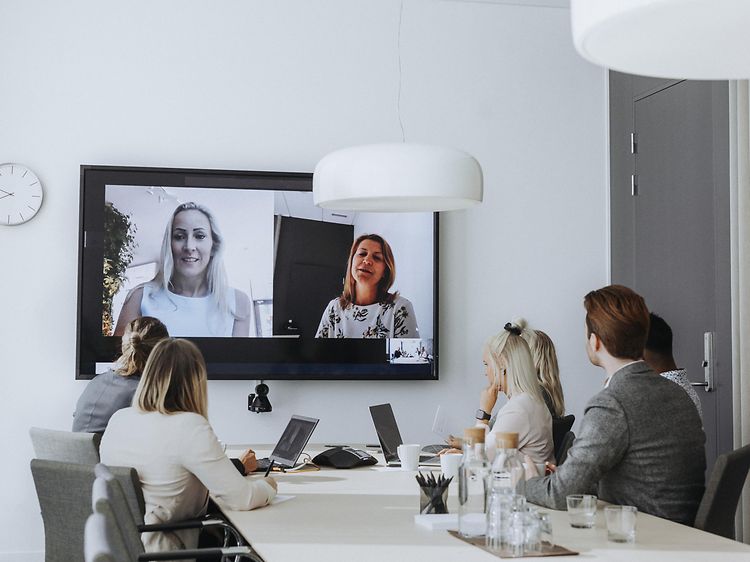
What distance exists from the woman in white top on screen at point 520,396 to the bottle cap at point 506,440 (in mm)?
1268

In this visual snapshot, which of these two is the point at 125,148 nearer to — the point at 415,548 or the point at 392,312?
the point at 392,312

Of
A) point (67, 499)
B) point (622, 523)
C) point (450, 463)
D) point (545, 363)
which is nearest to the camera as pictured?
point (622, 523)

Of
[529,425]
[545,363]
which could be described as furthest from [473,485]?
[545,363]

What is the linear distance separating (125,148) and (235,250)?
825 millimetres

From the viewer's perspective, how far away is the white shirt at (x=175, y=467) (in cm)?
300

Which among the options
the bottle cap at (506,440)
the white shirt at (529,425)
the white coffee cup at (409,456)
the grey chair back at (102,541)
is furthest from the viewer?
the white coffee cup at (409,456)

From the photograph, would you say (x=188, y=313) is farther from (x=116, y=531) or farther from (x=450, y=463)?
(x=116, y=531)

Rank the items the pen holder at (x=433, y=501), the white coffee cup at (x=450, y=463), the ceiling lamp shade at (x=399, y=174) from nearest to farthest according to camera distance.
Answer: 1. the pen holder at (x=433, y=501)
2. the ceiling lamp shade at (x=399, y=174)
3. the white coffee cup at (x=450, y=463)

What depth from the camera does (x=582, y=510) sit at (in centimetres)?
261

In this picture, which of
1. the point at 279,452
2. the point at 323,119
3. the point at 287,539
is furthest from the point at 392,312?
the point at 287,539

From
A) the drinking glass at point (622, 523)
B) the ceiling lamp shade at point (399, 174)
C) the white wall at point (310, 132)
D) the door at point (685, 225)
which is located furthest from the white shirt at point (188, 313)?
the drinking glass at point (622, 523)

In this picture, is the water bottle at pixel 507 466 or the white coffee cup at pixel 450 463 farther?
the white coffee cup at pixel 450 463

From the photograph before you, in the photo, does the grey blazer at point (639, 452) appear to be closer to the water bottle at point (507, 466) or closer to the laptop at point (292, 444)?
the water bottle at point (507, 466)

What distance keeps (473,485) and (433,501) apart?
0.28m
